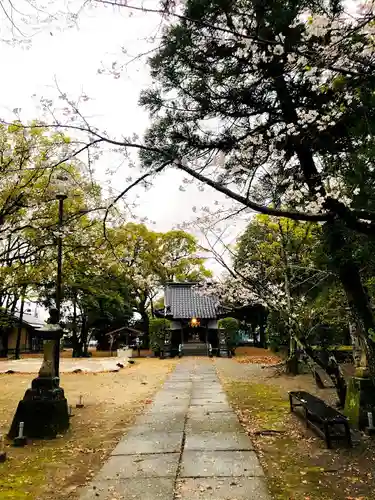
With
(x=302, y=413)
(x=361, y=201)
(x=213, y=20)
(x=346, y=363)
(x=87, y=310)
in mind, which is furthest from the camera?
(x=87, y=310)

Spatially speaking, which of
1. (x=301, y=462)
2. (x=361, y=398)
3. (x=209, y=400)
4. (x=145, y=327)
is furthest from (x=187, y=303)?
(x=301, y=462)

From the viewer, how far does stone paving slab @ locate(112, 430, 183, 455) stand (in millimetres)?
5261

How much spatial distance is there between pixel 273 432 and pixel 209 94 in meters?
5.82

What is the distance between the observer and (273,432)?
638 centimetres

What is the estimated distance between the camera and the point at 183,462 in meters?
4.71

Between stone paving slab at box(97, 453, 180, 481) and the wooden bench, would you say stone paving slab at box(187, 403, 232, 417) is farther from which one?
stone paving slab at box(97, 453, 180, 481)

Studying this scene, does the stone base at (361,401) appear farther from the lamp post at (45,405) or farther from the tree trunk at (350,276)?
the lamp post at (45,405)

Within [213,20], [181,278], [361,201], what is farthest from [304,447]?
[181,278]

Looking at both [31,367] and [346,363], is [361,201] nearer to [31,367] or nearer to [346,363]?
[346,363]

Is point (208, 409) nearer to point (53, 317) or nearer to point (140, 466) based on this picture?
point (140, 466)

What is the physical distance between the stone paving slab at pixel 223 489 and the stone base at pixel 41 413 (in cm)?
330

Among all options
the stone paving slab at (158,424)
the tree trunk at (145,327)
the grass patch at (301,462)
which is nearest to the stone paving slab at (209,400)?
the grass patch at (301,462)

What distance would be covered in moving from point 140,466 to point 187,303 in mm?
21538

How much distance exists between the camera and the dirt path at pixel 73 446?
172 inches
